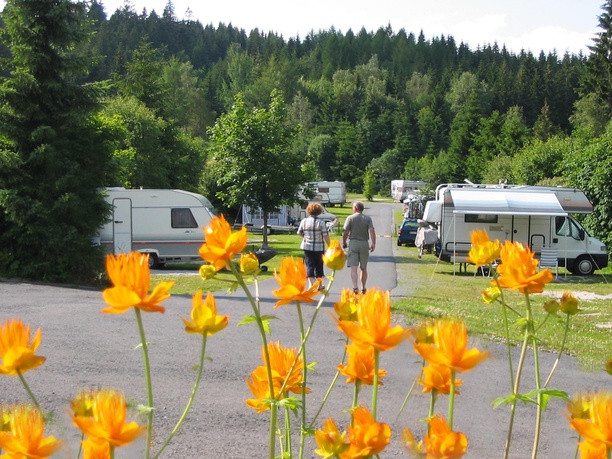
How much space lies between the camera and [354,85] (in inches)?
4744

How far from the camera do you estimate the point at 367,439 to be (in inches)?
47.8

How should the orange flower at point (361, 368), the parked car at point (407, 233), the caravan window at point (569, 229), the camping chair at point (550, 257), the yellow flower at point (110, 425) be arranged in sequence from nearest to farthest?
the yellow flower at point (110, 425) → the orange flower at point (361, 368) → the camping chair at point (550, 257) → the caravan window at point (569, 229) → the parked car at point (407, 233)

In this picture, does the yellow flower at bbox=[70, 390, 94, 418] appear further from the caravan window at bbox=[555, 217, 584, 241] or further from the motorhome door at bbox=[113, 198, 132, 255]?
the caravan window at bbox=[555, 217, 584, 241]

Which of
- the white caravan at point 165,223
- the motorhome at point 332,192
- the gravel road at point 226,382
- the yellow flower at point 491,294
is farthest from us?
the motorhome at point 332,192

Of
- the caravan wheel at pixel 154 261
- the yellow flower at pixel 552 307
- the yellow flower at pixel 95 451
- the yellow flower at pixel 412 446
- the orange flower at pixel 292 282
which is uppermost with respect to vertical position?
the orange flower at pixel 292 282

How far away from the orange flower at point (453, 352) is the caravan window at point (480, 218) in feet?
75.7

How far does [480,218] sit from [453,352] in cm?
2333

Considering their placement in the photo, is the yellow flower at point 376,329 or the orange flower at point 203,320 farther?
the orange flower at point 203,320

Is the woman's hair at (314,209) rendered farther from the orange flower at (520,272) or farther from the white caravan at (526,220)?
the white caravan at (526,220)

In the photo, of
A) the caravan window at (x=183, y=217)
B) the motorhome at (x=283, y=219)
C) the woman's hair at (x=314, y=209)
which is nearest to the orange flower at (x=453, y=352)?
the woman's hair at (x=314, y=209)

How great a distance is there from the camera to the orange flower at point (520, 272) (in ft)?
5.26

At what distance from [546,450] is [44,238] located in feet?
40.3

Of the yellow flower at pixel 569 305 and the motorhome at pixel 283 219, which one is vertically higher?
the yellow flower at pixel 569 305

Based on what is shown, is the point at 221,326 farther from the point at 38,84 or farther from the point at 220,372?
the point at 38,84
